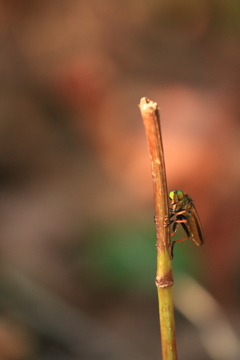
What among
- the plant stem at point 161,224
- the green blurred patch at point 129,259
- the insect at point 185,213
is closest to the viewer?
the plant stem at point 161,224

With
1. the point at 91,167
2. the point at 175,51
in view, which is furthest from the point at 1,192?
the point at 175,51

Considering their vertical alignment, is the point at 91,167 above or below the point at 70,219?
above

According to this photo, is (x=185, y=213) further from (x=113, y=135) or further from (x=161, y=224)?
(x=113, y=135)

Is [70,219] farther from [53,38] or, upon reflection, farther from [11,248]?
[53,38]

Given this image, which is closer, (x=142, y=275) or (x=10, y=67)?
(x=142, y=275)

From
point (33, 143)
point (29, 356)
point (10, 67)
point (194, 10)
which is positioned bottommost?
point (29, 356)

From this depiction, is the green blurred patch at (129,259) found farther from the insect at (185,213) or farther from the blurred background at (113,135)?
the insect at (185,213)

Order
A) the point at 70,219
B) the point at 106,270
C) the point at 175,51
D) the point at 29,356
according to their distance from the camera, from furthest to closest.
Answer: the point at 175,51 → the point at 70,219 → the point at 106,270 → the point at 29,356

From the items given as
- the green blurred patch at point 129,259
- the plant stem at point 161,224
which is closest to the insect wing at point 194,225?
the plant stem at point 161,224

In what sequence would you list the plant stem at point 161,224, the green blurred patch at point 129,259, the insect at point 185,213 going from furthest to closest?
the green blurred patch at point 129,259 < the insect at point 185,213 < the plant stem at point 161,224
